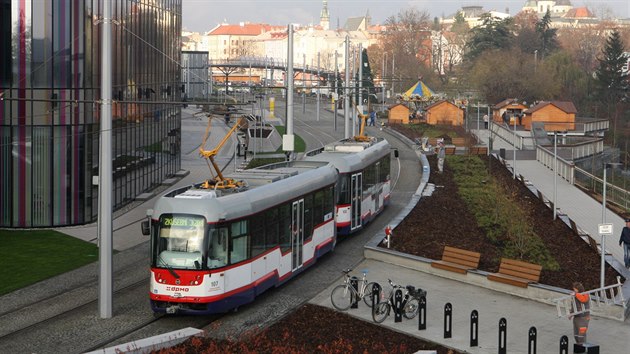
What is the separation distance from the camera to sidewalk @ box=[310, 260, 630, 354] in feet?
64.9

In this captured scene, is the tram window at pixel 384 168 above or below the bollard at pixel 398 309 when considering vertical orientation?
above

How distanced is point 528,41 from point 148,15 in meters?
109

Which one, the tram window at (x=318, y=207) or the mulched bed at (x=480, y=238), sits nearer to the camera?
the mulched bed at (x=480, y=238)

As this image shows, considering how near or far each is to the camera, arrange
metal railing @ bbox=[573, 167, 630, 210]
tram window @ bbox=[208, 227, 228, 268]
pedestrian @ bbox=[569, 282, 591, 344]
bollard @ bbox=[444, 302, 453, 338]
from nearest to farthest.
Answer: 1. pedestrian @ bbox=[569, 282, 591, 344]
2. bollard @ bbox=[444, 302, 453, 338]
3. tram window @ bbox=[208, 227, 228, 268]
4. metal railing @ bbox=[573, 167, 630, 210]

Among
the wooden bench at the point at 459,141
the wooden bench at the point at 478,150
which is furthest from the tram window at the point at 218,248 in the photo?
the wooden bench at the point at 459,141

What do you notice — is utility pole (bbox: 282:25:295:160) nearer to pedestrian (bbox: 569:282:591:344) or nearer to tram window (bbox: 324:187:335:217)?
tram window (bbox: 324:187:335:217)

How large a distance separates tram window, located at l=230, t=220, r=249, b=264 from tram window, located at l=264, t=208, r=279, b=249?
110 centimetres

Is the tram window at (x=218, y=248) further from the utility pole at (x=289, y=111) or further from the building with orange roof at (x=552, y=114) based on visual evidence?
the building with orange roof at (x=552, y=114)

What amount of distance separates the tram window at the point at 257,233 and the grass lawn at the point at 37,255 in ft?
21.1

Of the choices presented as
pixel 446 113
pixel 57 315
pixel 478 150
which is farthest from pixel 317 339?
pixel 446 113

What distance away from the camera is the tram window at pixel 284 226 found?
77.2 feet

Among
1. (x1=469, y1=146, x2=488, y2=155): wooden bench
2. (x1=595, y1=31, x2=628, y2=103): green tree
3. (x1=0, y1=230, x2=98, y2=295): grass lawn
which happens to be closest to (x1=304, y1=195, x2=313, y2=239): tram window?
(x1=0, y1=230, x2=98, y2=295): grass lawn

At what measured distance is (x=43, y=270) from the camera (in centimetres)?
2688

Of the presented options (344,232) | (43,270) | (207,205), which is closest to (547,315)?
(207,205)
